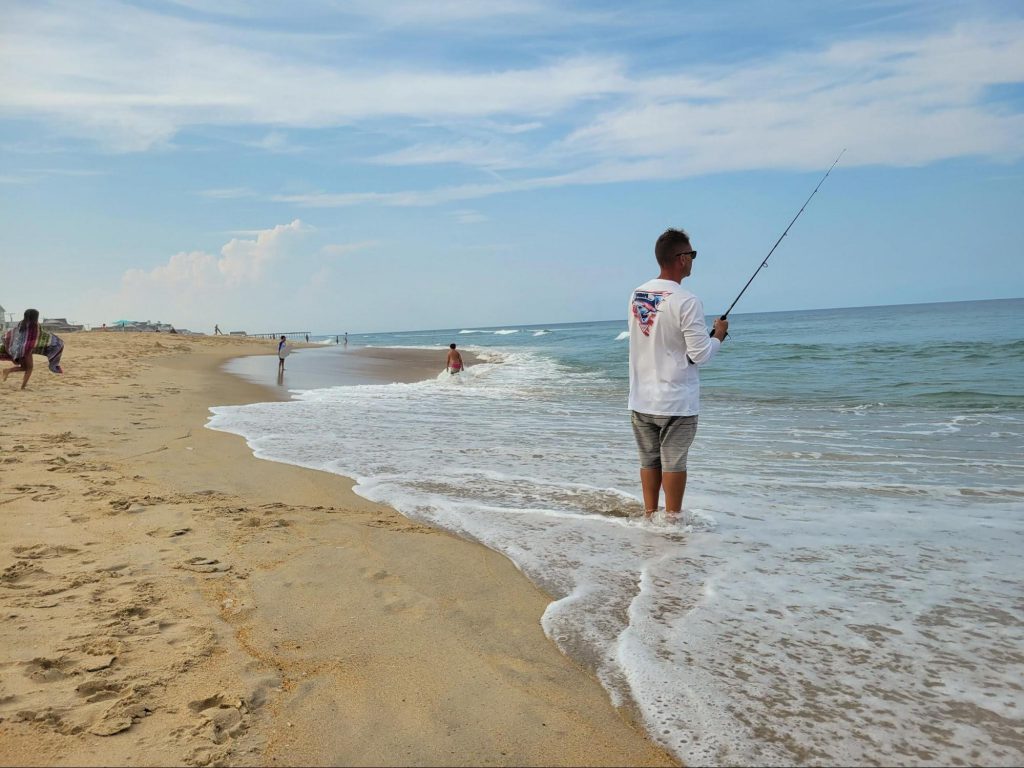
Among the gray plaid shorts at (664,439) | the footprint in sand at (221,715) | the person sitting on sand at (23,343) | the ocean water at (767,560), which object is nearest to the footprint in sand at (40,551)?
the footprint in sand at (221,715)

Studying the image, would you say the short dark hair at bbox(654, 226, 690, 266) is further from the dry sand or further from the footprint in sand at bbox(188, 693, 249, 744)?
the footprint in sand at bbox(188, 693, 249, 744)

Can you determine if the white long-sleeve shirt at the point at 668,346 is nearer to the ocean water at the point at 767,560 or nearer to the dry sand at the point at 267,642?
the ocean water at the point at 767,560

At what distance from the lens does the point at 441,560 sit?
3840mm

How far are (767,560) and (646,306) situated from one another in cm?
172

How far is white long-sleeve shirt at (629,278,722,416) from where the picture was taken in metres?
4.26

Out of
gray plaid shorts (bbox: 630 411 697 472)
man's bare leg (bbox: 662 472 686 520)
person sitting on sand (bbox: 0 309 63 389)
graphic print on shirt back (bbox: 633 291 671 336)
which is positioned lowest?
man's bare leg (bbox: 662 472 686 520)

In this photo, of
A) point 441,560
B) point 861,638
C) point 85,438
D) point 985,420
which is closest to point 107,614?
point 441,560

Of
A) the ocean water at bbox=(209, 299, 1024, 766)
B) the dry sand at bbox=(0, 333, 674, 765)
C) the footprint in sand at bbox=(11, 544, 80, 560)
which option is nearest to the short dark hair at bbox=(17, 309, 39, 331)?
the ocean water at bbox=(209, 299, 1024, 766)

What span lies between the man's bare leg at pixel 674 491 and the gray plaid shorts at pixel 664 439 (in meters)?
0.04

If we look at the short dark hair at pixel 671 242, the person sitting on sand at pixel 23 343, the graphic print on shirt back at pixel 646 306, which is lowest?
the person sitting on sand at pixel 23 343

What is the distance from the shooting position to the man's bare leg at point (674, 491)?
4.52m

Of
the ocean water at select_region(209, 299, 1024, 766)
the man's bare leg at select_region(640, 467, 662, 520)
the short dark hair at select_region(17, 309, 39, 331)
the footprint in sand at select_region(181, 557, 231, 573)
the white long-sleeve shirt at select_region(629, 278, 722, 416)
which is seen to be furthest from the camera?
the short dark hair at select_region(17, 309, 39, 331)

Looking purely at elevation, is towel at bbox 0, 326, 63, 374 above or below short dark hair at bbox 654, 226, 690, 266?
below

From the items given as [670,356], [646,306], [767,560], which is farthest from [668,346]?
[767,560]
